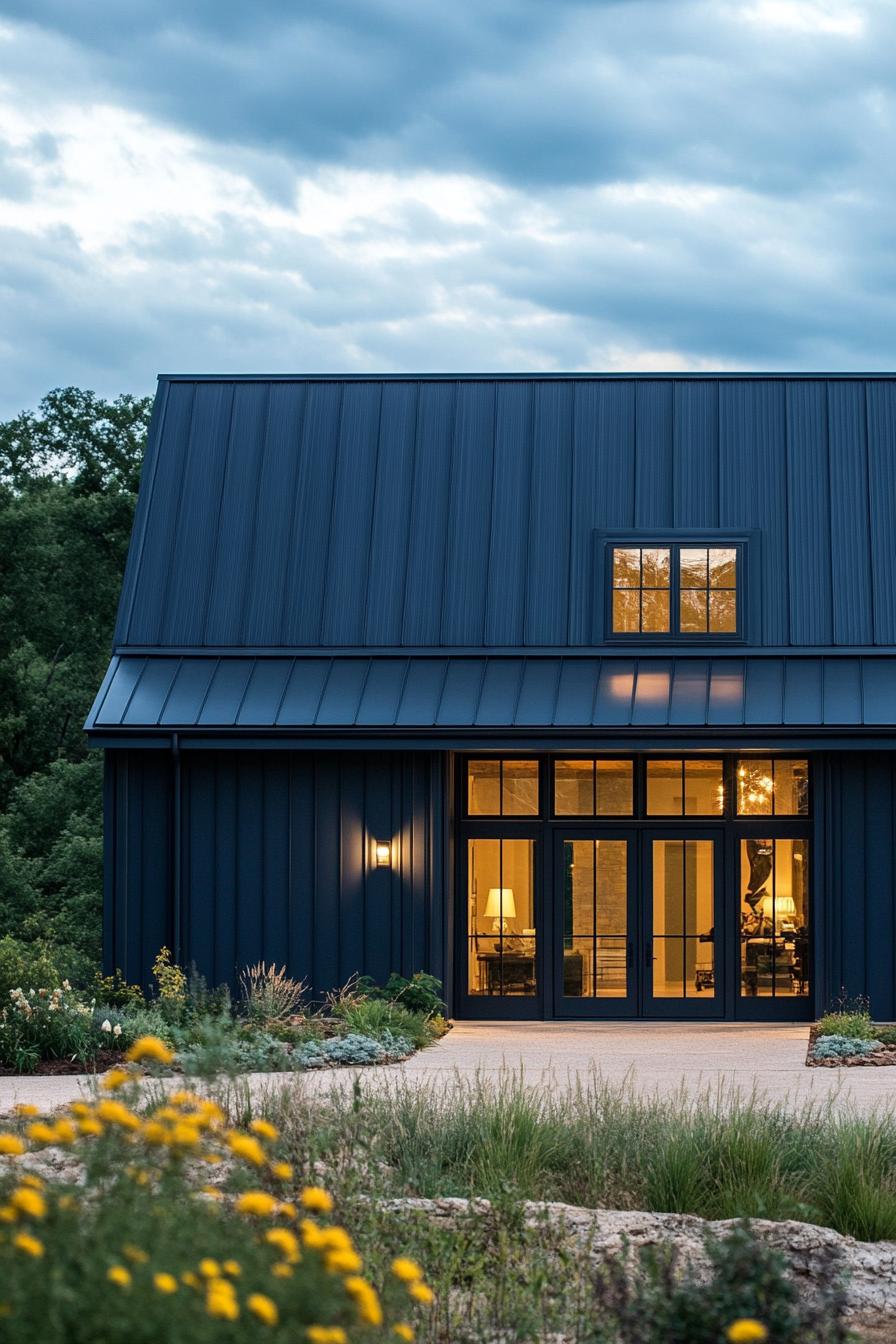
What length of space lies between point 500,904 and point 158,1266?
15340 mm

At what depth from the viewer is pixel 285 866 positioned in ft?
61.5

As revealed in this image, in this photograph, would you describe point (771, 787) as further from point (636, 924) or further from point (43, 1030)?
point (43, 1030)

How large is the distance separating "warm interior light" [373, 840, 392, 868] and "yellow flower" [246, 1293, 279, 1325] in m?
14.6

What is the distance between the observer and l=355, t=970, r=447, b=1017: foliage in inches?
699

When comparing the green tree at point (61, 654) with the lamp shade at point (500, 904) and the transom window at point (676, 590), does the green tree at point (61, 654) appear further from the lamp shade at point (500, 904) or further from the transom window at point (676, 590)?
the transom window at point (676, 590)

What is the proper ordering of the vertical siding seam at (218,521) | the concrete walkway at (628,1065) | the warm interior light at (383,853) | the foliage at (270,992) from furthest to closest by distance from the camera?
1. the vertical siding seam at (218,521)
2. the warm interior light at (383,853)
3. the foliage at (270,992)
4. the concrete walkway at (628,1065)

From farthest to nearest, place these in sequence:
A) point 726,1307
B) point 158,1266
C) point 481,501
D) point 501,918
Result: point 481,501
point 501,918
point 726,1307
point 158,1266

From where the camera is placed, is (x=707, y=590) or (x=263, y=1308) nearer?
(x=263, y=1308)

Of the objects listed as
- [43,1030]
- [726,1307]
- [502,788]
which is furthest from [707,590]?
[726,1307]

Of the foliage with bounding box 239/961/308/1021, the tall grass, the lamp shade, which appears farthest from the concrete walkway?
the foliage with bounding box 239/961/308/1021

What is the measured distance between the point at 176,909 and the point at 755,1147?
11011 millimetres

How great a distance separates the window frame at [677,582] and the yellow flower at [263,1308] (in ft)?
50.9

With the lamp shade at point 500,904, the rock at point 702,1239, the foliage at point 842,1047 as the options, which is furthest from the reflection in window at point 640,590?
the rock at point 702,1239

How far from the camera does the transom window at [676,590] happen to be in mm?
19500
